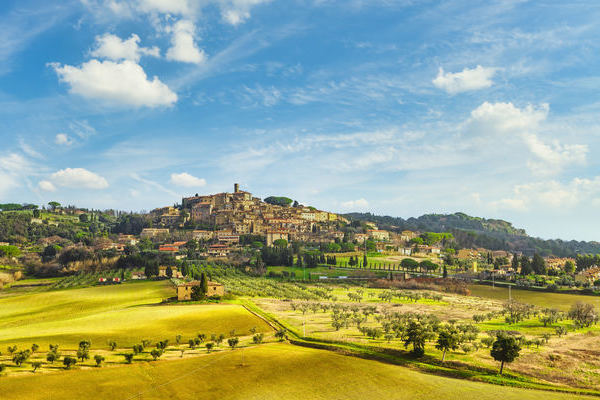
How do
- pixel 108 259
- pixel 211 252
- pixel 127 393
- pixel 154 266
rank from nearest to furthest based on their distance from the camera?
pixel 127 393, pixel 154 266, pixel 108 259, pixel 211 252

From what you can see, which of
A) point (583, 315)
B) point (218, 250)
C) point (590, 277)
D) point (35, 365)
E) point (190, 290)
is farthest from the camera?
point (218, 250)

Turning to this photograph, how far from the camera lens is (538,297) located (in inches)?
3583

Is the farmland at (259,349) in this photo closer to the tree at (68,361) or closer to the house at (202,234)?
the tree at (68,361)

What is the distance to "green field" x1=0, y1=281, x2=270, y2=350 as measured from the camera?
4325 cm

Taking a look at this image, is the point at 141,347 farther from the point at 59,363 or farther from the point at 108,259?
the point at 108,259

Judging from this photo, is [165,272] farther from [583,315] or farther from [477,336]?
[583,315]

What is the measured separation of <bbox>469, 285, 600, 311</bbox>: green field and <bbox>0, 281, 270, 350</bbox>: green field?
64.5 meters

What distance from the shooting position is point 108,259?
4983 inches

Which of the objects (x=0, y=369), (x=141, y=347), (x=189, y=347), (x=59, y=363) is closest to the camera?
(x=0, y=369)

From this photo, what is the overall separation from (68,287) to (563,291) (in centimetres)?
12053

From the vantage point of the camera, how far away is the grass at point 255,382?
93.4 feet

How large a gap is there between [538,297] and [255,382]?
8425cm

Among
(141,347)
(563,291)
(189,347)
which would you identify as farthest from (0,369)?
(563,291)

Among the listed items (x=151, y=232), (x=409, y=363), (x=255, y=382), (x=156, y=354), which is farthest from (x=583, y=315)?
(x=151, y=232)
